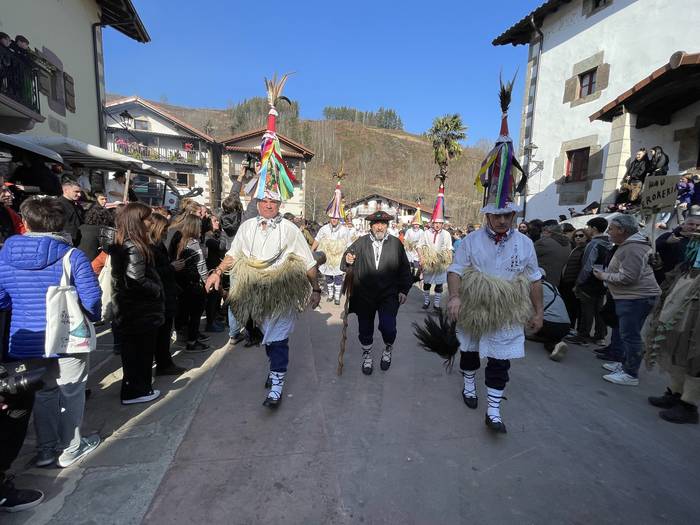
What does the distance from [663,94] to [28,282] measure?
1116 cm

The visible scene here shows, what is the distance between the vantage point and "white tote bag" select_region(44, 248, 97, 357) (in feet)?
7.64

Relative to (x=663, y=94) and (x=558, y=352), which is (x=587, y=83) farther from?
(x=558, y=352)

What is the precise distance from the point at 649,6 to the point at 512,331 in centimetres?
1227

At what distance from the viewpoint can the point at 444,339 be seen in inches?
175

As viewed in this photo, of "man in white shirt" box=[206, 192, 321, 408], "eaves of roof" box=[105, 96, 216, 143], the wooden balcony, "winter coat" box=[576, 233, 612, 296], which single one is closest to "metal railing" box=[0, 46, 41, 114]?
the wooden balcony

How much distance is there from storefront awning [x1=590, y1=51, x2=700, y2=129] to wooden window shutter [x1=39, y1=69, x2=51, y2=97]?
14168 millimetres

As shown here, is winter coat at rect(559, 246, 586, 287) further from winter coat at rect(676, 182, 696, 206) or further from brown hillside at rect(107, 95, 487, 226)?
brown hillside at rect(107, 95, 487, 226)

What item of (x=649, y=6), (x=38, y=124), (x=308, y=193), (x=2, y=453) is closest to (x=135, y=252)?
(x=2, y=453)

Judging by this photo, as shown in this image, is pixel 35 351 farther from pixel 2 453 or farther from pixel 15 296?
pixel 2 453

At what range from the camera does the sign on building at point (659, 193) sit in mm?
4434

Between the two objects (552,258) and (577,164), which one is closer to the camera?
(552,258)

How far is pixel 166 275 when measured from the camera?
12.3ft

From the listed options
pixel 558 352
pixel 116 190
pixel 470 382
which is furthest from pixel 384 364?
pixel 116 190

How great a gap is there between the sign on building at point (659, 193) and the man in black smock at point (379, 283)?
10.8ft
